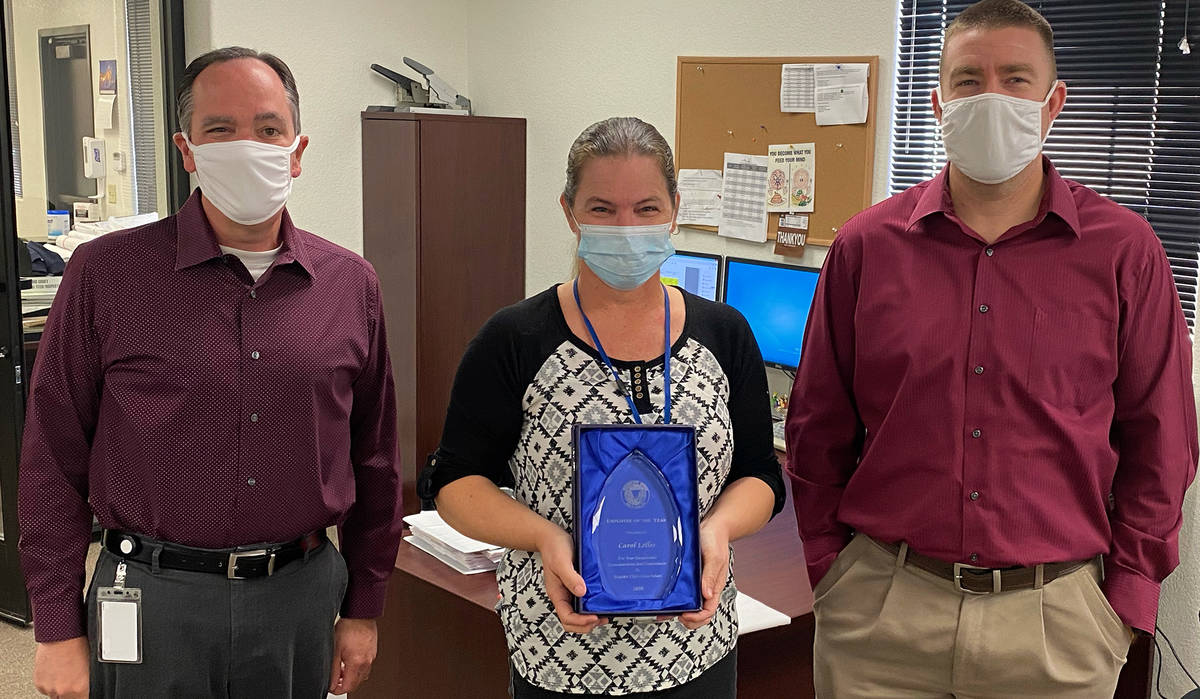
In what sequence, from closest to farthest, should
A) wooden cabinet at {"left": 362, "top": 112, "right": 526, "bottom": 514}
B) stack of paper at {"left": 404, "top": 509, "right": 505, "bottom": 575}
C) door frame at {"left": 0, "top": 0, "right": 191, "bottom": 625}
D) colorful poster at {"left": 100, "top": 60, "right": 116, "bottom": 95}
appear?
stack of paper at {"left": 404, "top": 509, "right": 505, "bottom": 575} < door frame at {"left": 0, "top": 0, "right": 191, "bottom": 625} < colorful poster at {"left": 100, "top": 60, "right": 116, "bottom": 95} < wooden cabinet at {"left": 362, "top": 112, "right": 526, "bottom": 514}

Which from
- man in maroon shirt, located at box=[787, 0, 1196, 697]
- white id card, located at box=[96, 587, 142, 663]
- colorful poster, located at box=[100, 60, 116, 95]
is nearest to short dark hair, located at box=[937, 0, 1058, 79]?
man in maroon shirt, located at box=[787, 0, 1196, 697]

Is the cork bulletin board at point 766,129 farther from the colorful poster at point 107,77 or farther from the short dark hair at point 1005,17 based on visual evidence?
the colorful poster at point 107,77

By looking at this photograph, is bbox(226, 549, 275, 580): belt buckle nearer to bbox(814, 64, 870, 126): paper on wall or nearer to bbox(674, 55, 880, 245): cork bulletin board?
bbox(674, 55, 880, 245): cork bulletin board

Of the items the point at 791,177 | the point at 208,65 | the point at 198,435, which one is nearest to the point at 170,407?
the point at 198,435

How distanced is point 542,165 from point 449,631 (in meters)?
2.92

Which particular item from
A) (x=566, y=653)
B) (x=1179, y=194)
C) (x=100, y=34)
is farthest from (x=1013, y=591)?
(x=100, y=34)

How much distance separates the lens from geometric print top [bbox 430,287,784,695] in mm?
1588

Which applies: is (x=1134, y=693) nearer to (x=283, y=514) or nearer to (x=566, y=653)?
(x=566, y=653)

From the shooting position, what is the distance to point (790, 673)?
2.53m

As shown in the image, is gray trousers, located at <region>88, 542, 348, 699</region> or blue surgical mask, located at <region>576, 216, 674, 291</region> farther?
gray trousers, located at <region>88, 542, 348, 699</region>

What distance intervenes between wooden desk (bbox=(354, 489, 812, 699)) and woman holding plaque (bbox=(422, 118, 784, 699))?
0.79 metres

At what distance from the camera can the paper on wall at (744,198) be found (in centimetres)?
405

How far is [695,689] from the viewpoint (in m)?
1.62

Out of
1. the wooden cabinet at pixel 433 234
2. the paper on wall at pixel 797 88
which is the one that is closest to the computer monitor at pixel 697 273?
the paper on wall at pixel 797 88
